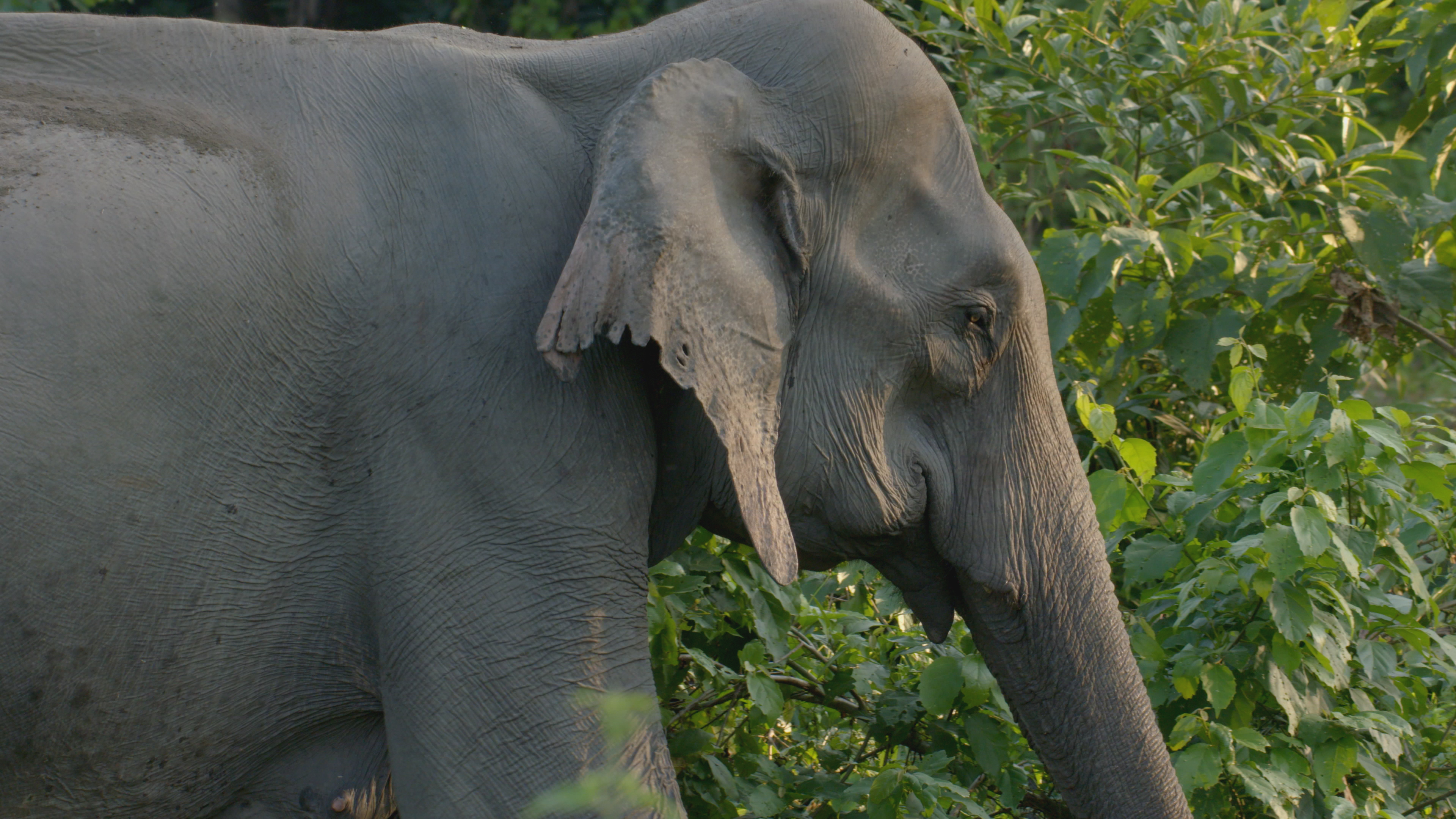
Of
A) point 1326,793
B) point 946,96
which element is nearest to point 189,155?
point 946,96

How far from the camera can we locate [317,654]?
1.84 m

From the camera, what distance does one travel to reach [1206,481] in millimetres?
2494

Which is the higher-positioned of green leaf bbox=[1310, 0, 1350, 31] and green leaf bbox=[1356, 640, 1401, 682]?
green leaf bbox=[1310, 0, 1350, 31]

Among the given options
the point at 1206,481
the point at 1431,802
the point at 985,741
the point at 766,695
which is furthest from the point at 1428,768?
the point at 766,695

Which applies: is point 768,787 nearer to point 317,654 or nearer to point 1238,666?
point 1238,666

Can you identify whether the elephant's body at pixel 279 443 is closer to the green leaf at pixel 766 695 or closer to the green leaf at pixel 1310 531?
the green leaf at pixel 766 695

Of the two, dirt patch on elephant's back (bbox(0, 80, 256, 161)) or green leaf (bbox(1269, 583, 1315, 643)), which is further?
green leaf (bbox(1269, 583, 1315, 643))

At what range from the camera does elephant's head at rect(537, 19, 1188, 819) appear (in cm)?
177

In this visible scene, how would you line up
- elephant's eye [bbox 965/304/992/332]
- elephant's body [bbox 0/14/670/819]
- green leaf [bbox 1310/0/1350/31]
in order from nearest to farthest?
elephant's body [bbox 0/14/670/819] < elephant's eye [bbox 965/304/992/332] < green leaf [bbox 1310/0/1350/31]

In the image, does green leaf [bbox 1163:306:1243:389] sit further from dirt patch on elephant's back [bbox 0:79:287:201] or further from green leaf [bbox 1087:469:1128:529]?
dirt patch on elephant's back [bbox 0:79:287:201]

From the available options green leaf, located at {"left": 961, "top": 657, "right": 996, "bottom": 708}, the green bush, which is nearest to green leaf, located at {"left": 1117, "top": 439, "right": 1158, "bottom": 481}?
the green bush

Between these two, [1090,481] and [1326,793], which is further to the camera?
[1090,481]

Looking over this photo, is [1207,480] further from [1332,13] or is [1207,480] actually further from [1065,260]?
[1332,13]

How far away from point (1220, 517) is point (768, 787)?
0.91 metres
